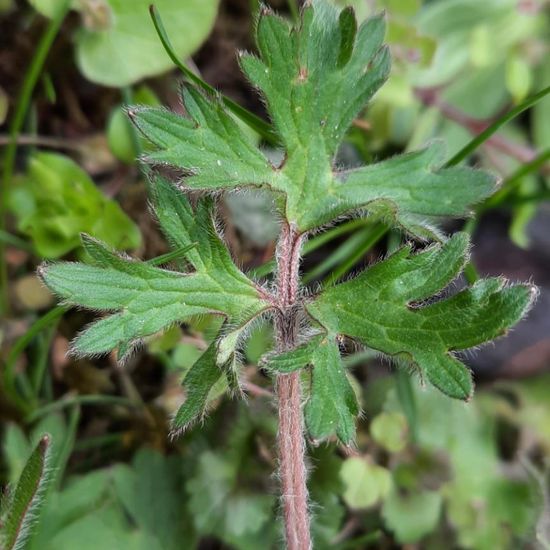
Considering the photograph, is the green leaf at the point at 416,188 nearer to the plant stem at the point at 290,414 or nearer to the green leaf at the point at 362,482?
the plant stem at the point at 290,414

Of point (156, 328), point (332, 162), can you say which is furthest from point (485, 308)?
point (156, 328)

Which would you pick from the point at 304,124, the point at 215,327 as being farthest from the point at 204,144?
the point at 215,327

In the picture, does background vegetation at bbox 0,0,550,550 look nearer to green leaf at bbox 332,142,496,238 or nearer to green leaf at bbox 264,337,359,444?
green leaf at bbox 332,142,496,238

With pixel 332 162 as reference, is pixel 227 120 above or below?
above

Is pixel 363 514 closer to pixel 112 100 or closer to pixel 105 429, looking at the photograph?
pixel 105 429

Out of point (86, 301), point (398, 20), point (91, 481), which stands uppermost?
point (398, 20)

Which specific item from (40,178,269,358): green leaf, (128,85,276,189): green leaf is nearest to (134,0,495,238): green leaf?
(128,85,276,189): green leaf

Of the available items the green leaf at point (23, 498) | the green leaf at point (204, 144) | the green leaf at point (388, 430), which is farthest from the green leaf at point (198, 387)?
the green leaf at point (388, 430)
